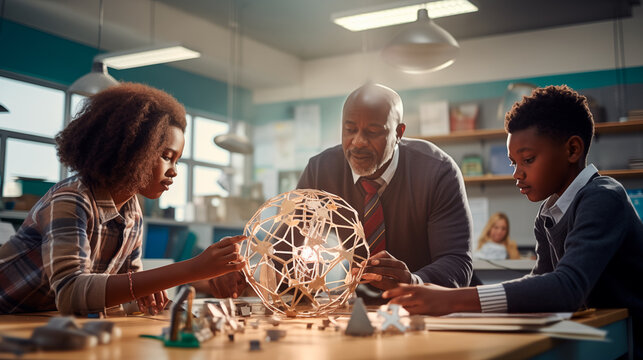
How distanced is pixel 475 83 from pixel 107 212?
664cm

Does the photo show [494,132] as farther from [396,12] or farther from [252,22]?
[252,22]

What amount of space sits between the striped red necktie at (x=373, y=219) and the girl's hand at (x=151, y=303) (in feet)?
1.94

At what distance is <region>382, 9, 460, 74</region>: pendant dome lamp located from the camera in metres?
3.58

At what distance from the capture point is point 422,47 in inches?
148

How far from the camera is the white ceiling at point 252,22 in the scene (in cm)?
612

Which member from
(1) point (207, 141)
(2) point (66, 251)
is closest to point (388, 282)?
(2) point (66, 251)

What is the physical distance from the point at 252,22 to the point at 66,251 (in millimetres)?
6406

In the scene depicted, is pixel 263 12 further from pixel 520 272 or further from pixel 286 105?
pixel 520 272

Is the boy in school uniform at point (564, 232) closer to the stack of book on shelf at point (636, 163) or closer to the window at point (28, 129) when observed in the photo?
the stack of book on shelf at point (636, 163)

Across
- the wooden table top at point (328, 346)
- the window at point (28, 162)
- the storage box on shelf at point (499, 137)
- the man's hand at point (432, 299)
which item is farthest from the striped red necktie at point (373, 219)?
the window at point (28, 162)

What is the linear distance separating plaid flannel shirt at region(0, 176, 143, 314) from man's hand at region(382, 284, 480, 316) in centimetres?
57

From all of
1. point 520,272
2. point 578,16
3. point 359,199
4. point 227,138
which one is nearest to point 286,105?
point 227,138

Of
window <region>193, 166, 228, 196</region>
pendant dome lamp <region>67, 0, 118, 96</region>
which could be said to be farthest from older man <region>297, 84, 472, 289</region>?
window <region>193, 166, 228, 196</region>

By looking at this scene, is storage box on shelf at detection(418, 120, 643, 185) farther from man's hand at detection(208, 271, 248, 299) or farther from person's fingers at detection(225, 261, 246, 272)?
person's fingers at detection(225, 261, 246, 272)
